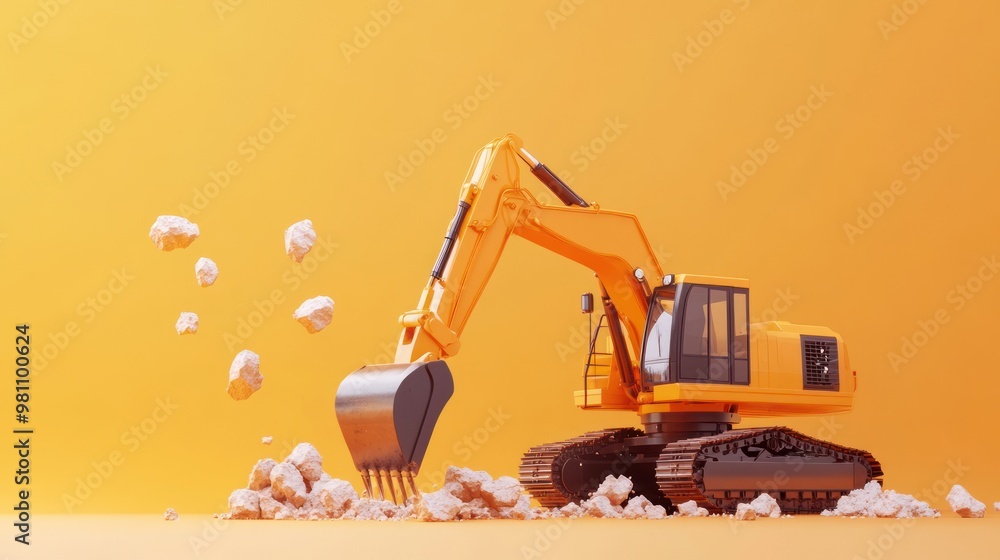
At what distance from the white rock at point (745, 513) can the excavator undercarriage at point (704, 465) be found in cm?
51

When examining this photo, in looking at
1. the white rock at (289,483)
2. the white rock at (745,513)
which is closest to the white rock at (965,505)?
the white rock at (745,513)

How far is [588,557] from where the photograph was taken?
6516 millimetres

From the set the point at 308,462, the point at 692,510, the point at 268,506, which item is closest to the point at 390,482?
the point at 308,462

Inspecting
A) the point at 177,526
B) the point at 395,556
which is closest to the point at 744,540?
the point at 395,556

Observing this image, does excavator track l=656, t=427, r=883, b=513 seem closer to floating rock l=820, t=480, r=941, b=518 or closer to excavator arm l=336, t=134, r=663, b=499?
floating rock l=820, t=480, r=941, b=518

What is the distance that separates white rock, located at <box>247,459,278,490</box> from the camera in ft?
30.6

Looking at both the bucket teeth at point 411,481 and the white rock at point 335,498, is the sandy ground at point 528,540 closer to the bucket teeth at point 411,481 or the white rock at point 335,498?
the bucket teeth at point 411,481

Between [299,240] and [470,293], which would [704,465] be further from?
[299,240]

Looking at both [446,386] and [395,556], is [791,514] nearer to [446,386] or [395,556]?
[446,386]

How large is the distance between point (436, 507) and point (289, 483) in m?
1.36

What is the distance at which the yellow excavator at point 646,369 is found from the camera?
29.3 feet

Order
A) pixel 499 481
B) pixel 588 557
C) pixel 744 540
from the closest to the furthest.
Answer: pixel 588 557, pixel 744 540, pixel 499 481

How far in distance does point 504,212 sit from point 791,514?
11.1 feet

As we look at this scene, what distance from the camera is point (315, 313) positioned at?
360 inches
